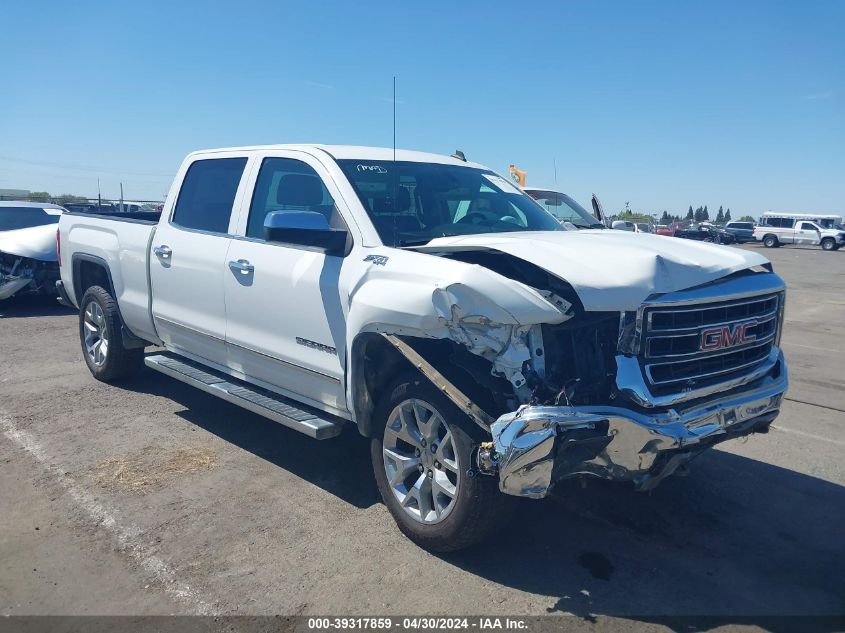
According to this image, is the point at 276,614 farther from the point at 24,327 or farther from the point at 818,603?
the point at 24,327

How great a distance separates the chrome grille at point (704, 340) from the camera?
3.45 meters

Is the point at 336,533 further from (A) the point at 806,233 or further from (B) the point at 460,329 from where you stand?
(A) the point at 806,233

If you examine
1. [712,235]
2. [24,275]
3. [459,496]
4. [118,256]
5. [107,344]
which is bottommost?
[712,235]

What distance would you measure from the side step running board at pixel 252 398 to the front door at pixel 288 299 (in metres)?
0.09

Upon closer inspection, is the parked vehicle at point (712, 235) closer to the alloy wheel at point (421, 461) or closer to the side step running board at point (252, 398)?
the side step running board at point (252, 398)

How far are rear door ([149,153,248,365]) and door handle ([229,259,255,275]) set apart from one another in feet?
0.43

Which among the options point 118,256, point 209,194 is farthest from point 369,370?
point 118,256

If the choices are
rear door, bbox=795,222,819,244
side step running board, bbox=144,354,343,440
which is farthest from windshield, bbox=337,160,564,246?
rear door, bbox=795,222,819,244

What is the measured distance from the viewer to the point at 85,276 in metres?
7.21

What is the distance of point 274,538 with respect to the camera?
3982mm

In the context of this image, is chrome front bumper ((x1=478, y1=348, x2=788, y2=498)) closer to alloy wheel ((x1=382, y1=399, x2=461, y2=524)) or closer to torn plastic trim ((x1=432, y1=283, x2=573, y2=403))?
torn plastic trim ((x1=432, y1=283, x2=573, y2=403))

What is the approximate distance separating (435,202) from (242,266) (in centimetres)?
138

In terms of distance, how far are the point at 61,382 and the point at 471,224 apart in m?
4.66

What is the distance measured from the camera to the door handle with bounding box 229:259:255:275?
4.86 metres
